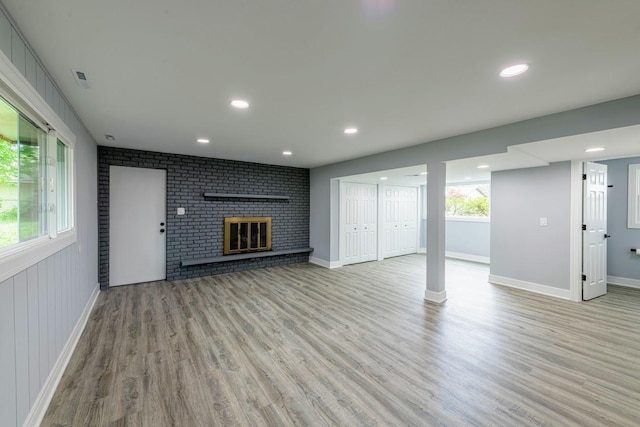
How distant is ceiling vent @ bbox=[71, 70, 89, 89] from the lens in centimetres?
203

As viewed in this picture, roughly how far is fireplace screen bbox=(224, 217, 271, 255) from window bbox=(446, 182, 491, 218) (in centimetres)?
515

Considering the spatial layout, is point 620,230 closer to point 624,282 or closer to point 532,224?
point 624,282

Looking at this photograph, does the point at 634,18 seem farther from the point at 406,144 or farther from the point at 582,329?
the point at 582,329

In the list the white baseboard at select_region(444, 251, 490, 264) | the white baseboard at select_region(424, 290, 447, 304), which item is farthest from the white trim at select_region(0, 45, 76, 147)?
the white baseboard at select_region(444, 251, 490, 264)

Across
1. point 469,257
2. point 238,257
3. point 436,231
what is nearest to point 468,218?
point 469,257

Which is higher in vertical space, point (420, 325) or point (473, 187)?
point (473, 187)

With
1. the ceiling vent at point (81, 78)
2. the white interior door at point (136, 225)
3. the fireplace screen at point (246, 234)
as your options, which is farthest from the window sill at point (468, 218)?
the ceiling vent at point (81, 78)

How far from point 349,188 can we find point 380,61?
459 centimetres

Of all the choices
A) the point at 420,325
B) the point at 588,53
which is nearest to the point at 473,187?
the point at 420,325

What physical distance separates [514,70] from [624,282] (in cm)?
525

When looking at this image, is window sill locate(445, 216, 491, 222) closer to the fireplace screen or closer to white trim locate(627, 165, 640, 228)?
white trim locate(627, 165, 640, 228)

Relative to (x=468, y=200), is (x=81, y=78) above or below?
above

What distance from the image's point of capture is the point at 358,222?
6.59 m

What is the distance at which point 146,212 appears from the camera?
4.91 m
